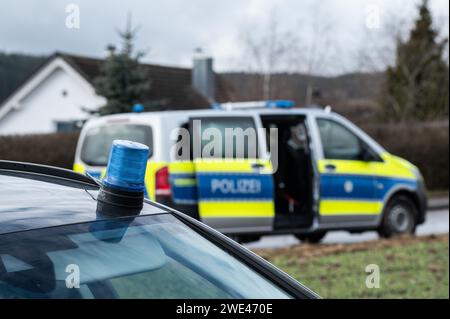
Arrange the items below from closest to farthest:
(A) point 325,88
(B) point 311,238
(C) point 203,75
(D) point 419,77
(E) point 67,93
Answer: (B) point 311,238
(D) point 419,77
(E) point 67,93
(C) point 203,75
(A) point 325,88

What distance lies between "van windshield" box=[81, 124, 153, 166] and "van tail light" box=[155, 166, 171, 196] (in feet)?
1.37

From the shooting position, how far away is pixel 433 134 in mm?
19891

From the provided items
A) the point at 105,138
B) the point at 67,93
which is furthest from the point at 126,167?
the point at 67,93

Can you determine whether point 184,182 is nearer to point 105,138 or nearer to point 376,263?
point 105,138

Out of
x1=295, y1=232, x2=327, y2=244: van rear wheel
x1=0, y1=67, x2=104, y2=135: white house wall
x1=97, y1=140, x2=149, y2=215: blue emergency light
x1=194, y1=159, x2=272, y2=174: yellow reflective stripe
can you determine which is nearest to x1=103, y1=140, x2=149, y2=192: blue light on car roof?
x1=97, y1=140, x2=149, y2=215: blue emergency light

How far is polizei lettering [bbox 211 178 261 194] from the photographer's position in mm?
8500

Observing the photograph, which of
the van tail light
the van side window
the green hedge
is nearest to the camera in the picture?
the van tail light

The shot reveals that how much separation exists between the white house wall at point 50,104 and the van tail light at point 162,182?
2062 centimetres

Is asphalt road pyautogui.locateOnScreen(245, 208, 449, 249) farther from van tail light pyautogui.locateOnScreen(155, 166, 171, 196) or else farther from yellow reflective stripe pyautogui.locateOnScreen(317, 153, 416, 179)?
van tail light pyautogui.locateOnScreen(155, 166, 171, 196)

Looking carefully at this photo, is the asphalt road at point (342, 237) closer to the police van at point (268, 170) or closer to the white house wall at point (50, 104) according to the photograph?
the police van at point (268, 170)

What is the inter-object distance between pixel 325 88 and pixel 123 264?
3791cm

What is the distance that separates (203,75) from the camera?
30.9 m
